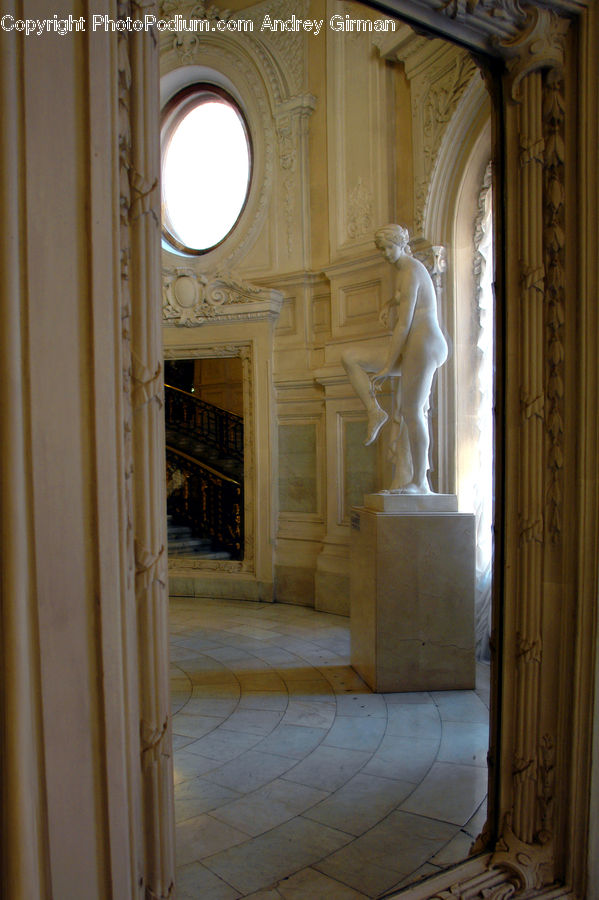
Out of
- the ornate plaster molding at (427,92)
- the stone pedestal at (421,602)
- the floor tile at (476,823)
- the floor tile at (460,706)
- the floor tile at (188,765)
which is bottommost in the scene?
the floor tile at (460,706)

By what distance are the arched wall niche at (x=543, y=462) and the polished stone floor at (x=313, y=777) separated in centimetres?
40

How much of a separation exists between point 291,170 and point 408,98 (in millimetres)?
1434

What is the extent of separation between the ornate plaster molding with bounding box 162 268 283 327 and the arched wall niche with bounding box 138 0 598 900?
15.1 feet

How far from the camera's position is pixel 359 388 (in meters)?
4.61

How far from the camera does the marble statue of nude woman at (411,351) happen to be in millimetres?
3998

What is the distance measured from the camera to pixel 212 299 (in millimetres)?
6734

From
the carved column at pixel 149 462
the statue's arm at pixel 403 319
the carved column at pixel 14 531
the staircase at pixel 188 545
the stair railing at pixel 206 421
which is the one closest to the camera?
the carved column at pixel 14 531

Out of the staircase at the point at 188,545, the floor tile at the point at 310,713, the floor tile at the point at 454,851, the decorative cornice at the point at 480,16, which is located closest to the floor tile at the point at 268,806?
the floor tile at the point at 454,851

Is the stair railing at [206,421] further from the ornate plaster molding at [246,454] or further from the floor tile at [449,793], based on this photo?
the floor tile at [449,793]

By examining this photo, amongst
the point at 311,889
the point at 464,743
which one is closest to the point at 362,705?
the point at 464,743

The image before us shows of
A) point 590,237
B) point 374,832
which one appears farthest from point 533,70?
point 374,832

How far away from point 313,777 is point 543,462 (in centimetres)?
176

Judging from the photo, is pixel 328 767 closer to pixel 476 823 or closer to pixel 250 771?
pixel 250 771

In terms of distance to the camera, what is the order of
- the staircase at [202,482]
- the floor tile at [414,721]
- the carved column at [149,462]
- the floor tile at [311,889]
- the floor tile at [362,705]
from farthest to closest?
the staircase at [202,482] → the floor tile at [362,705] → the floor tile at [414,721] → the floor tile at [311,889] → the carved column at [149,462]
